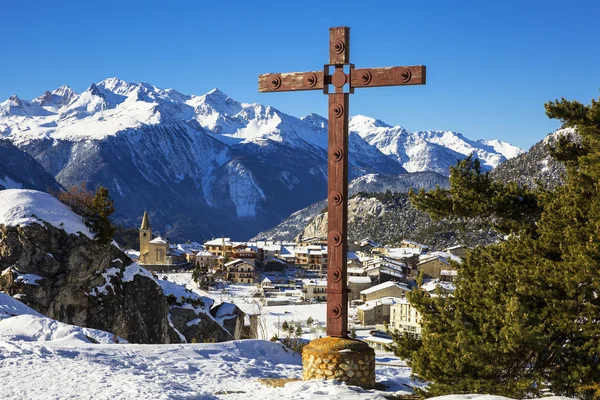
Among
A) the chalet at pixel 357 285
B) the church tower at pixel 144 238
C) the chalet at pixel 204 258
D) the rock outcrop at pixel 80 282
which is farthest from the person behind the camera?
the chalet at pixel 204 258

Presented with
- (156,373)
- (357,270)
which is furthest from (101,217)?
(357,270)

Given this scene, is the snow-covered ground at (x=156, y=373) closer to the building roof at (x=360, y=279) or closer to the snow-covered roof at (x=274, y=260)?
the building roof at (x=360, y=279)

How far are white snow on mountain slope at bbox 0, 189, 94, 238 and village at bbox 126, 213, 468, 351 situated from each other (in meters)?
26.7

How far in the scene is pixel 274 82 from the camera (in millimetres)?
15828

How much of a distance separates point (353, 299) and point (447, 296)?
346 feet

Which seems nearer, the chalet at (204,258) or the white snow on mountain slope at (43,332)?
the white snow on mountain slope at (43,332)

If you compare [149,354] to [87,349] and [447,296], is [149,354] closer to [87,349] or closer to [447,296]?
[87,349]

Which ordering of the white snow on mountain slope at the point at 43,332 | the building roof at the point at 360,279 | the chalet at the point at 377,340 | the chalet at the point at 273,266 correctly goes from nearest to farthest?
the white snow on mountain slope at the point at 43,332
the chalet at the point at 377,340
the building roof at the point at 360,279
the chalet at the point at 273,266

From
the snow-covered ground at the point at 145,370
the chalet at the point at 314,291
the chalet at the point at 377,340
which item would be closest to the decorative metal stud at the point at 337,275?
the snow-covered ground at the point at 145,370

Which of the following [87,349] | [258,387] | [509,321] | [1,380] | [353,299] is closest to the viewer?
[509,321]

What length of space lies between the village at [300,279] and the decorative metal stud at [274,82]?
4499 centimetres

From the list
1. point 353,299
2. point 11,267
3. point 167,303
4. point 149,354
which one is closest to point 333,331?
point 149,354

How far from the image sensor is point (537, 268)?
558 inches

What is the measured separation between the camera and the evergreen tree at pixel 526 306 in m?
13.2
